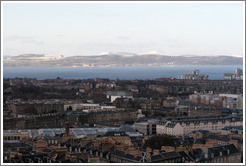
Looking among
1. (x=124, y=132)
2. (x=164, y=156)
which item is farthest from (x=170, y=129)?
(x=164, y=156)

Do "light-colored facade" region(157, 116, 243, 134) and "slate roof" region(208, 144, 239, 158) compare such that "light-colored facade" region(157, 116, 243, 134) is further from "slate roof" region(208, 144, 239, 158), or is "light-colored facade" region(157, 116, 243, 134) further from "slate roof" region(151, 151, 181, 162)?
"slate roof" region(151, 151, 181, 162)

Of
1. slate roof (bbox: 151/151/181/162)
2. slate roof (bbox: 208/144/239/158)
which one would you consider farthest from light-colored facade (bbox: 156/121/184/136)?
slate roof (bbox: 151/151/181/162)

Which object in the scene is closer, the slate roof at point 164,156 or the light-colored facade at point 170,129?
the slate roof at point 164,156

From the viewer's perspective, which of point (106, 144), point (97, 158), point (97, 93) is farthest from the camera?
point (97, 93)

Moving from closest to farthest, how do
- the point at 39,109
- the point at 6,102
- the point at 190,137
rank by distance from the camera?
the point at 190,137 → the point at 39,109 → the point at 6,102

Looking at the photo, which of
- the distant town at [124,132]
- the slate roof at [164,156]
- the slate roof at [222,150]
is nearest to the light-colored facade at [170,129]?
the distant town at [124,132]

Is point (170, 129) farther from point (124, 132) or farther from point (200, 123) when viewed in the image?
point (124, 132)

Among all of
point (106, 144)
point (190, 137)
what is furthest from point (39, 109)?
point (106, 144)

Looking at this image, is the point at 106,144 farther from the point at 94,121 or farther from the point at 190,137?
the point at 94,121

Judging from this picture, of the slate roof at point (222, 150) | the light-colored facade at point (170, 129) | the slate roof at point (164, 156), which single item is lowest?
the light-colored facade at point (170, 129)

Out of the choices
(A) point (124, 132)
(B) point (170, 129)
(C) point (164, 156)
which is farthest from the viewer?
(B) point (170, 129)

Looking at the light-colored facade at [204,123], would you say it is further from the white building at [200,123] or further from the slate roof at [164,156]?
the slate roof at [164,156]
